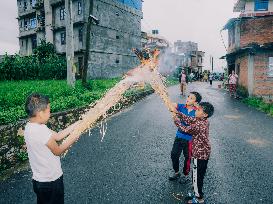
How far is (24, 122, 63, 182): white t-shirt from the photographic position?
10.3ft

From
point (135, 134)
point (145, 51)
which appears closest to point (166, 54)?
point (135, 134)

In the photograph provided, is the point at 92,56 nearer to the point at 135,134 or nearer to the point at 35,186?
the point at 135,134

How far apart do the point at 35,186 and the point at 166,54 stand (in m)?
78.0

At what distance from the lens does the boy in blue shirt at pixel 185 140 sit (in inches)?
216

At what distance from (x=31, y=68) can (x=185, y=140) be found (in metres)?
29.4

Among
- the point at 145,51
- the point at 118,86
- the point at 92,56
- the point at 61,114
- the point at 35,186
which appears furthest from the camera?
the point at 92,56

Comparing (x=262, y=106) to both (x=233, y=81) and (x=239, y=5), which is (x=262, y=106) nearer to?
→ (x=233, y=81)

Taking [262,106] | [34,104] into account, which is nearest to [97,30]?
[262,106]

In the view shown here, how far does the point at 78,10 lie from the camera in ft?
123

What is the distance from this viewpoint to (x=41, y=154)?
10.7 ft

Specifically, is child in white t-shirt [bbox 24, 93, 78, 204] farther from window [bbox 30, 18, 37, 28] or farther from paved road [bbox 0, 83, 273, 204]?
window [bbox 30, 18, 37, 28]

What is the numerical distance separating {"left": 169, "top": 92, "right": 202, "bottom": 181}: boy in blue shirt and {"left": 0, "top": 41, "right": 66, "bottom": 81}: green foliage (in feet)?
91.1

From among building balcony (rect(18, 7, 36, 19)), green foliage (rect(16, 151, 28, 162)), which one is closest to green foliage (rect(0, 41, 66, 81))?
building balcony (rect(18, 7, 36, 19))

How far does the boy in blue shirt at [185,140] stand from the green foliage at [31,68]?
27757mm
